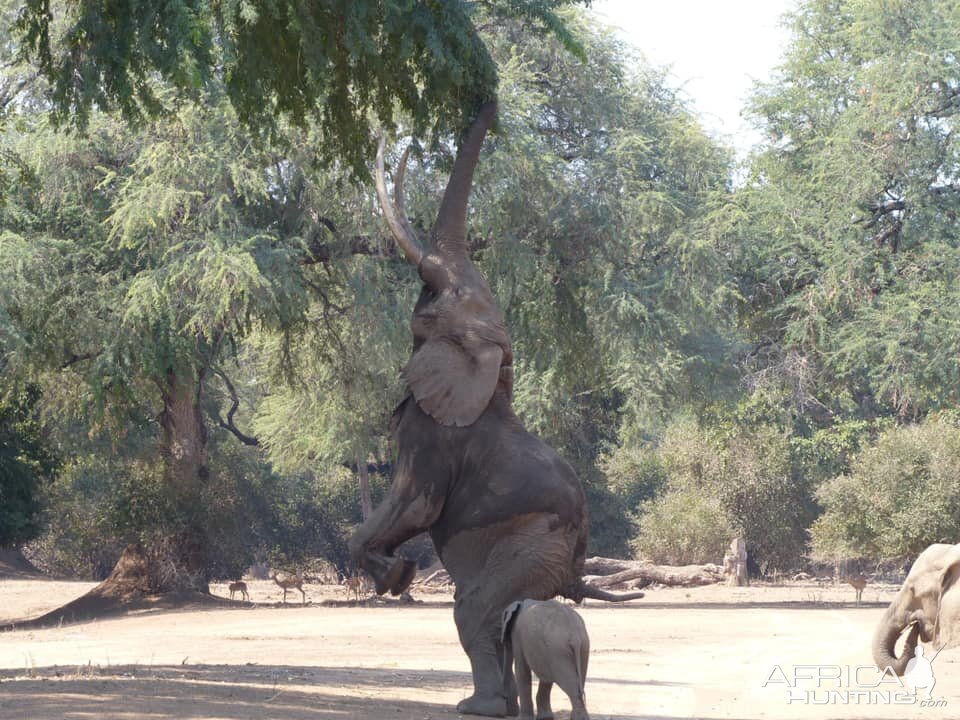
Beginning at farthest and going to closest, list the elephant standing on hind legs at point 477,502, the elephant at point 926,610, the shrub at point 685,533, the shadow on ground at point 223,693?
the shrub at point 685,533, the elephant at point 926,610, the elephant standing on hind legs at point 477,502, the shadow on ground at point 223,693

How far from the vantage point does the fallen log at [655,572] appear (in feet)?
115

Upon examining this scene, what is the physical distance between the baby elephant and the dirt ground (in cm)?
72

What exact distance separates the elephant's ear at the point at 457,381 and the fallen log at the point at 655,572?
83.3 feet

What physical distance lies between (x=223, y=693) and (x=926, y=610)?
18.4 ft

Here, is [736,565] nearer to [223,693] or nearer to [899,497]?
[899,497]

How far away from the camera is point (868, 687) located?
1260cm

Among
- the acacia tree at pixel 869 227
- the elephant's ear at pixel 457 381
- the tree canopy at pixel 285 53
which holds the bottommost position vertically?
the elephant's ear at pixel 457 381

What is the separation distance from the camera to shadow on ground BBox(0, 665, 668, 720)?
27.3ft

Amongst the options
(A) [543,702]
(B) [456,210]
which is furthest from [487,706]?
(B) [456,210]

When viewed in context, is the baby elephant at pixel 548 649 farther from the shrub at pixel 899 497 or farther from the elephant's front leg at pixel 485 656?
the shrub at pixel 899 497

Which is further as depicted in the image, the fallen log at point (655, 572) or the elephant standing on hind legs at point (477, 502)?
the fallen log at point (655, 572)

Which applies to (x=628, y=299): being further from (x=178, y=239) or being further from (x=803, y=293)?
(x=178, y=239)

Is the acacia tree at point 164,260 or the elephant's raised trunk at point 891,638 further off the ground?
the acacia tree at point 164,260

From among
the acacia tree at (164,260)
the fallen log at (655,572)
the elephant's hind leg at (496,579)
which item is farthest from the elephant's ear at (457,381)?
the fallen log at (655,572)
